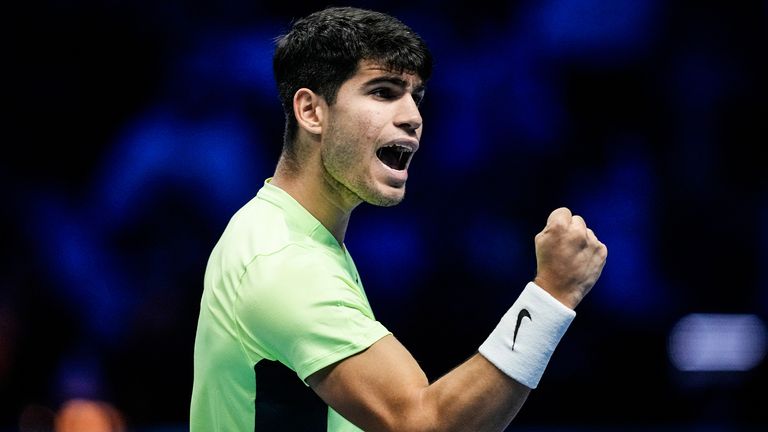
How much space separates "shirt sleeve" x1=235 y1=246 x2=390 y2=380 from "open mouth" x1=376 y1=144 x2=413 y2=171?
0.43 metres

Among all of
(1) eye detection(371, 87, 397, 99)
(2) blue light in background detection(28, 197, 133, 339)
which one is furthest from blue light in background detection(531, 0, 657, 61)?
(1) eye detection(371, 87, 397, 99)

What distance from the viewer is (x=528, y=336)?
2238mm

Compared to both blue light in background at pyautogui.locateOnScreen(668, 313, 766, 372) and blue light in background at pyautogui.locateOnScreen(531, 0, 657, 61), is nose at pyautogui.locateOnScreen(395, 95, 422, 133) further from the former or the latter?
blue light in background at pyautogui.locateOnScreen(668, 313, 766, 372)

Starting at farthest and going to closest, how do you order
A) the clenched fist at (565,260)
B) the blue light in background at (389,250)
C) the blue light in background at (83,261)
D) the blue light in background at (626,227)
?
the blue light in background at (626,227) < the blue light in background at (389,250) < the blue light in background at (83,261) < the clenched fist at (565,260)

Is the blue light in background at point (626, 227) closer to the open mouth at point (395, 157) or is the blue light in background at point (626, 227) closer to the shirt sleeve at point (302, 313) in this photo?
the open mouth at point (395, 157)

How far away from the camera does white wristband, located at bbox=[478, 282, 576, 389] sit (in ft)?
7.18

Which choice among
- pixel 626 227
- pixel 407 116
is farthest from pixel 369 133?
pixel 626 227

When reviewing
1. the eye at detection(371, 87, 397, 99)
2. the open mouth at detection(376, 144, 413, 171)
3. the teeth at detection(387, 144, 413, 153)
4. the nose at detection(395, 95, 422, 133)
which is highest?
the eye at detection(371, 87, 397, 99)

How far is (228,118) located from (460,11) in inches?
65.8

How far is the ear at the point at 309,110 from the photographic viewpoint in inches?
106

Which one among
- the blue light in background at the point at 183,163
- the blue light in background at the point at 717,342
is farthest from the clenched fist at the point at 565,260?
the blue light in background at the point at 717,342

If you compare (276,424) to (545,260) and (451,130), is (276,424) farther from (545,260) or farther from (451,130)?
(451,130)

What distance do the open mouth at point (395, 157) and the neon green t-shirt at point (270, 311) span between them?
0.24 metres

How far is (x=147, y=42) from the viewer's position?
6812 millimetres
